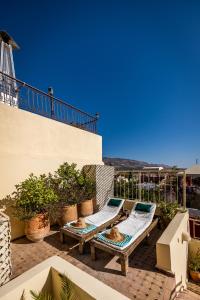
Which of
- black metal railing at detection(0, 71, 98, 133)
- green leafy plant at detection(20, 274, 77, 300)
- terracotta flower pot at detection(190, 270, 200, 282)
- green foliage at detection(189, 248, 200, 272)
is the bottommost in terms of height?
terracotta flower pot at detection(190, 270, 200, 282)

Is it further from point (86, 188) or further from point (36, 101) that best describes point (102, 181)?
point (36, 101)

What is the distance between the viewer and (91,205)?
20.4 ft

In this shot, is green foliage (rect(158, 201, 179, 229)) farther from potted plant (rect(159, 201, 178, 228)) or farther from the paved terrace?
the paved terrace

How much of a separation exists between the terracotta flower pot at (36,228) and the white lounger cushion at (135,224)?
78.8 inches

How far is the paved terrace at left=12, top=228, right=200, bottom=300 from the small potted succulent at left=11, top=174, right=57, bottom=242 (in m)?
0.34

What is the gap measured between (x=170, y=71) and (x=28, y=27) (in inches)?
278

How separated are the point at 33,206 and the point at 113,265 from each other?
8.13 feet

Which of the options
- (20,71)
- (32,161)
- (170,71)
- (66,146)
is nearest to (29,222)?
(32,161)

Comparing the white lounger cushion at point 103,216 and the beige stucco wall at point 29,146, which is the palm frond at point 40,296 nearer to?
the white lounger cushion at point 103,216

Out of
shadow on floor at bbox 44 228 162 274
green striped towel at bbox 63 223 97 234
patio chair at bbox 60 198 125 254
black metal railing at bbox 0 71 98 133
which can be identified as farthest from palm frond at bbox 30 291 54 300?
black metal railing at bbox 0 71 98 133

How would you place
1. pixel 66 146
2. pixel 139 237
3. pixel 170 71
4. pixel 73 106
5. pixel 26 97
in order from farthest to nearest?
1. pixel 170 71
2. pixel 73 106
3. pixel 66 146
4. pixel 26 97
5. pixel 139 237

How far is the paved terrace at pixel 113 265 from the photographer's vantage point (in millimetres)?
2713

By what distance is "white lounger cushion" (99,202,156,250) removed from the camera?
386 centimetres

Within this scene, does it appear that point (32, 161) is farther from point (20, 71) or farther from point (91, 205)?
point (20, 71)
